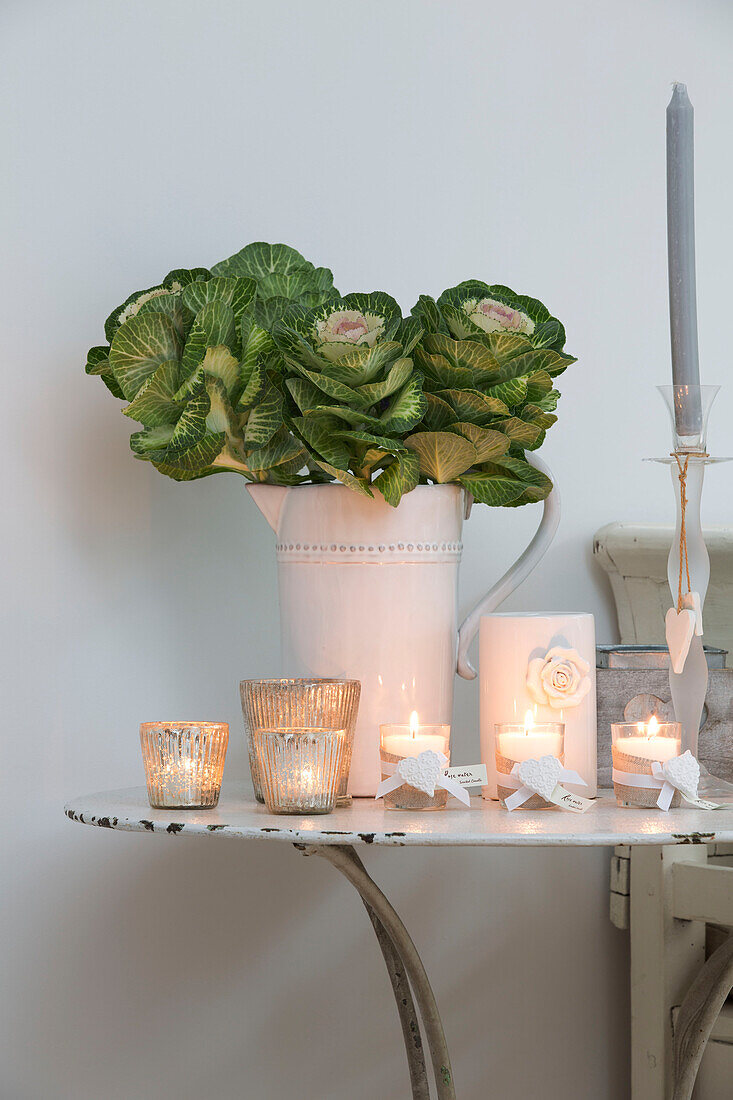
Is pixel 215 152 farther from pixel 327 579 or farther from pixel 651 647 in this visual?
pixel 651 647

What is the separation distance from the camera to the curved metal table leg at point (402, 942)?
0.64 meters

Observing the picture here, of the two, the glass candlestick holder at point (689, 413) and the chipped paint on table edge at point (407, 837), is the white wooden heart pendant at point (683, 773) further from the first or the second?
the glass candlestick holder at point (689, 413)

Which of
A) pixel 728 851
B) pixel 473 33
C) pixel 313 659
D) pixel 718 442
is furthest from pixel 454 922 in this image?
pixel 473 33

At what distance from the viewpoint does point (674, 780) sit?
647mm

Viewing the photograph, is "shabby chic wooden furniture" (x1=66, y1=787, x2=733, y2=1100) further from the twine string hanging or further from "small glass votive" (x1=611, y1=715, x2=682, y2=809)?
the twine string hanging

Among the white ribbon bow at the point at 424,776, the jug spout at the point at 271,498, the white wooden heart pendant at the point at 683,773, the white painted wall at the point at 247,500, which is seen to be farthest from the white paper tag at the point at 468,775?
the white painted wall at the point at 247,500

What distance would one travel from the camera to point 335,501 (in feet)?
2.41

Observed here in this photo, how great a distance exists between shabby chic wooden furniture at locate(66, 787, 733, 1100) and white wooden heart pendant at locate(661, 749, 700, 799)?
0.02 meters

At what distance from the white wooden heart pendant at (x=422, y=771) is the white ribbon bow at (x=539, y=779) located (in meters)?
0.05

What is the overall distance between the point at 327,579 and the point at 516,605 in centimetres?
35

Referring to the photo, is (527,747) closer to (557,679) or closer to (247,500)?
(557,679)

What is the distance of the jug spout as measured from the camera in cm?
77

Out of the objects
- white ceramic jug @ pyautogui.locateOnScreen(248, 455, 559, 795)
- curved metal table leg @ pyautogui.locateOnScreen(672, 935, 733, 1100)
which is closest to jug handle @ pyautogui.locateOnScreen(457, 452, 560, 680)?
white ceramic jug @ pyautogui.locateOnScreen(248, 455, 559, 795)

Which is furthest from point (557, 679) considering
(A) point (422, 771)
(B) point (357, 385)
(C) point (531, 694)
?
(B) point (357, 385)
